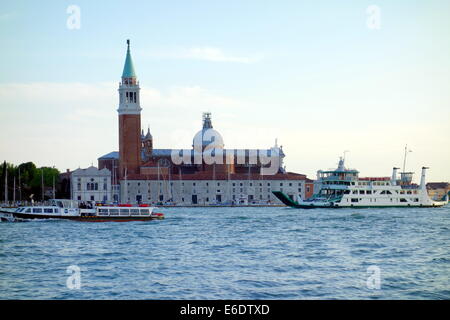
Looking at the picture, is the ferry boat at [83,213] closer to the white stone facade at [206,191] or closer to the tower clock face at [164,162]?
the white stone facade at [206,191]

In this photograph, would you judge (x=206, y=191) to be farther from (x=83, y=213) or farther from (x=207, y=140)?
(x=83, y=213)

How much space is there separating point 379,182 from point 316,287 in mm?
50082

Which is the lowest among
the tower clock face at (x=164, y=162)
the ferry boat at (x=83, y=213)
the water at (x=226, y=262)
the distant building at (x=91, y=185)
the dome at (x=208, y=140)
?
the water at (x=226, y=262)

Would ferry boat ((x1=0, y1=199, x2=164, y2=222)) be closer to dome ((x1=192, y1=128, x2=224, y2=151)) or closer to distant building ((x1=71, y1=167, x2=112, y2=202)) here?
distant building ((x1=71, y1=167, x2=112, y2=202))

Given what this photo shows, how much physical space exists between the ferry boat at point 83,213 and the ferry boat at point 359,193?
2438 cm

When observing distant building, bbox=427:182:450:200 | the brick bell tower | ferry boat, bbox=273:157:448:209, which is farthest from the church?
distant building, bbox=427:182:450:200

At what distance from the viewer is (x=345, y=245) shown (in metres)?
26.4

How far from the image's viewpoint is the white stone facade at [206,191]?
83.1m

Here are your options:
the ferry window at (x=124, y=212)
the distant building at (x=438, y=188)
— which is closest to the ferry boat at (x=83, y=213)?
the ferry window at (x=124, y=212)

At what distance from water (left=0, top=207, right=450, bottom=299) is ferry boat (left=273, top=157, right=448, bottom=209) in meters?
27.4

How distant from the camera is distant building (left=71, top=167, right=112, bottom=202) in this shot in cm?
8100

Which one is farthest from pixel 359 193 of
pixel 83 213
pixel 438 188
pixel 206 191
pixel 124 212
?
pixel 438 188

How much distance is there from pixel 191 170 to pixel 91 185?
15.7m
